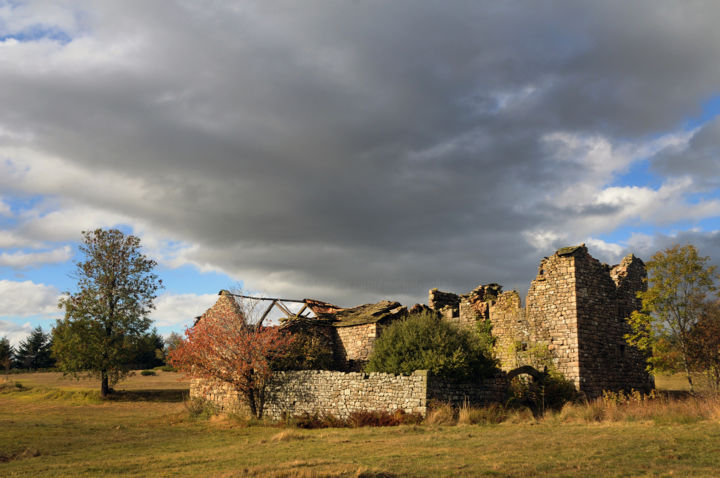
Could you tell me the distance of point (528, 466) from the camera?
10.1m

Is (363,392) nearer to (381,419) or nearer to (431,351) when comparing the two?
(381,419)

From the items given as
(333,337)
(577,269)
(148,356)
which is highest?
(577,269)

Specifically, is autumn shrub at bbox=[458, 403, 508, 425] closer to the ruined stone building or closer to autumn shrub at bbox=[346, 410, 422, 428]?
autumn shrub at bbox=[346, 410, 422, 428]

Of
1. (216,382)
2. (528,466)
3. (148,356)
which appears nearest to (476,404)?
(528,466)

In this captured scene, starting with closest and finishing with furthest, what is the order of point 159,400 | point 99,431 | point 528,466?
point 528,466 < point 99,431 < point 159,400

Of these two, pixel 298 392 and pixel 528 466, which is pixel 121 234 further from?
pixel 528 466

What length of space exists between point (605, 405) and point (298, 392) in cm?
1298

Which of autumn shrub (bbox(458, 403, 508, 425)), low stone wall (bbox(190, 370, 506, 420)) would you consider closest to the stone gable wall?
low stone wall (bbox(190, 370, 506, 420))

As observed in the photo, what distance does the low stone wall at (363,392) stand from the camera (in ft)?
65.2

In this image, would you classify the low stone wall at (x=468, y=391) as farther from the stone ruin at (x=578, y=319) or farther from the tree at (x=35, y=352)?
the tree at (x=35, y=352)

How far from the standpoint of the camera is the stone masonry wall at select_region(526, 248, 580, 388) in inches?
891

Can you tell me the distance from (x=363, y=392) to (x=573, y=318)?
9940 millimetres

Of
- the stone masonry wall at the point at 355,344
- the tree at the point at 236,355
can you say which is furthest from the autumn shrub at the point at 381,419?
the stone masonry wall at the point at 355,344

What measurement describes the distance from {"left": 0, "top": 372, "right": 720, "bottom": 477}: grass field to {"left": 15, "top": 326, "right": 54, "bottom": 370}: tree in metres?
67.4
